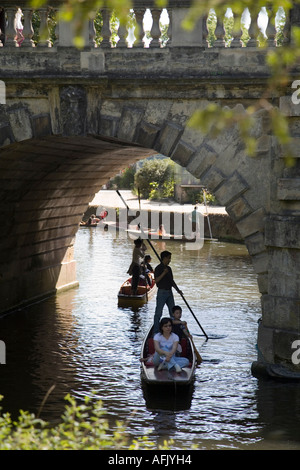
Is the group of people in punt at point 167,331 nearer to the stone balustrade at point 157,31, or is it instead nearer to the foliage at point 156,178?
the stone balustrade at point 157,31

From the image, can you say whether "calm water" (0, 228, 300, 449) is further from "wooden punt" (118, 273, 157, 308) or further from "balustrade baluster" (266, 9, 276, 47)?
"balustrade baluster" (266, 9, 276, 47)

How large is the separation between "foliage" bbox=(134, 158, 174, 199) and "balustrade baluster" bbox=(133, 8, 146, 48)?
34.2 meters

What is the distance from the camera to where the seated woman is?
37.2ft

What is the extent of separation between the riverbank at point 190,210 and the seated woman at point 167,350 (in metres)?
14.1

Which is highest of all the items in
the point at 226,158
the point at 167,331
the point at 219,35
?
the point at 219,35

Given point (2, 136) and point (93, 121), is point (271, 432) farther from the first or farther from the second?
point (2, 136)

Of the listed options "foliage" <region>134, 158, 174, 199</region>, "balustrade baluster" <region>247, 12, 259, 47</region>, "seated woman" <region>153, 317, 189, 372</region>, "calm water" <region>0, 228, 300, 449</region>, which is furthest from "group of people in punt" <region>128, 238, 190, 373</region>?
"foliage" <region>134, 158, 174, 199</region>

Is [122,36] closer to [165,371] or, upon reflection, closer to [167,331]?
[167,331]

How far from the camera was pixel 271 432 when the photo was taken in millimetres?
9773

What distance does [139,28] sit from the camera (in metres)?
11.2

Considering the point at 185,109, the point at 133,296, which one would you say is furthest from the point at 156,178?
the point at 185,109

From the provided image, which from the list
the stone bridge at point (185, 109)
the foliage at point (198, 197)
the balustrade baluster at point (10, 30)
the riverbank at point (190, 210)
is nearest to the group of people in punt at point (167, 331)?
the stone bridge at point (185, 109)

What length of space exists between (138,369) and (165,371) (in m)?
1.51

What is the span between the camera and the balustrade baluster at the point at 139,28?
442 inches
